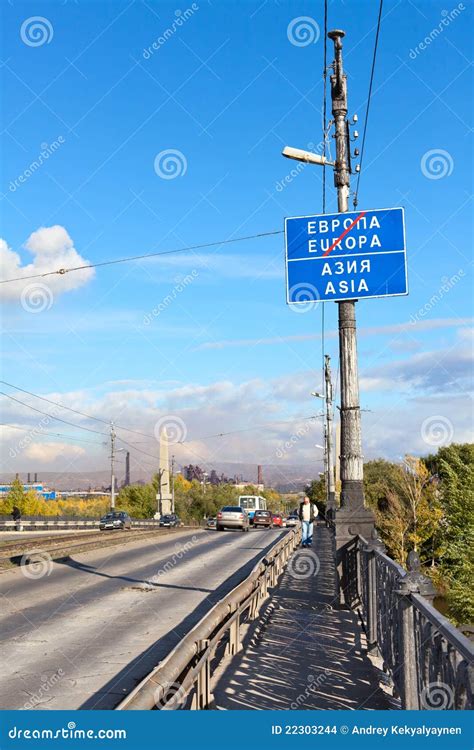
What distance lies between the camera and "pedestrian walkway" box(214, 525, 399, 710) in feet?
24.7

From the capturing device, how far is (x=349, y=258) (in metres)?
13.5

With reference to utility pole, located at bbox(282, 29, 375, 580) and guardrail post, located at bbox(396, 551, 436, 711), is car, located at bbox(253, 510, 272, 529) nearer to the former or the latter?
utility pole, located at bbox(282, 29, 375, 580)

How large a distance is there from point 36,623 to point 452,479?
6949 cm

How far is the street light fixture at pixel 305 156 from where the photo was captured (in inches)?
576

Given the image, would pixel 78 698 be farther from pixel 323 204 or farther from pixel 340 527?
pixel 323 204

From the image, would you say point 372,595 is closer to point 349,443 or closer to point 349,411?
point 349,443

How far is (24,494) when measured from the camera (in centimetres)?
10244

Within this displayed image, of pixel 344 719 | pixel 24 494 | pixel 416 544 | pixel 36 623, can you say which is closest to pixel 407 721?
pixel 344 719

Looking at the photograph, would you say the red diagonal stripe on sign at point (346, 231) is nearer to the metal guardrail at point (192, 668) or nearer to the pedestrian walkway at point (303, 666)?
the metal guardrail at point (192, 668)

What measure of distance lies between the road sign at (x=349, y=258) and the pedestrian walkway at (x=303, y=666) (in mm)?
5434

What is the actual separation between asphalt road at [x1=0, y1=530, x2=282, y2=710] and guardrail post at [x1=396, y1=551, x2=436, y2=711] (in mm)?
2821

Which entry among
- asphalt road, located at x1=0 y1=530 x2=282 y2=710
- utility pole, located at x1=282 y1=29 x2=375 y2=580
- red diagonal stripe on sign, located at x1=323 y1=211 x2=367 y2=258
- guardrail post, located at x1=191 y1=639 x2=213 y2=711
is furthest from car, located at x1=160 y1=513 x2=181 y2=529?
guardrail post, located at x1=191 y1=639 x2=213 y2=711

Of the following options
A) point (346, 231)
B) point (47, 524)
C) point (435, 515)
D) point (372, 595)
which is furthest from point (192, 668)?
point (435, 515)

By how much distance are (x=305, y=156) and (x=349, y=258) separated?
8.60 feet
